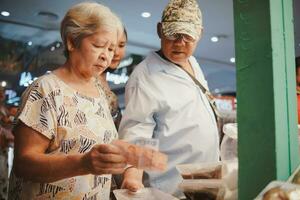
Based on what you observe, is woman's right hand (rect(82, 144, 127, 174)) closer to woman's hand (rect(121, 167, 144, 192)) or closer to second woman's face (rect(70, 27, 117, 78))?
woman's hand (rect(121, 167, 144, 192))

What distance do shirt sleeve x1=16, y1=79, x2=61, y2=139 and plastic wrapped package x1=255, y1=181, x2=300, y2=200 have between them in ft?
2.23

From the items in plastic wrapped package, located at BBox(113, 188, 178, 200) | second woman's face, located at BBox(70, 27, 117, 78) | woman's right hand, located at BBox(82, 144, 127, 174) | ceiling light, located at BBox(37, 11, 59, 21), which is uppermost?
ceiling light, located at BBox(37, 11, 59, 21)

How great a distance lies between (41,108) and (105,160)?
0.37m

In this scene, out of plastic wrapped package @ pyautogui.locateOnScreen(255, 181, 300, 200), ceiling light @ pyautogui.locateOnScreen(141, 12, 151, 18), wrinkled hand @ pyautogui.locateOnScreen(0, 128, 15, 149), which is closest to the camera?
plastic wrapped package @ pyautogui.locateOnScreen(255, 181, 300, 200)

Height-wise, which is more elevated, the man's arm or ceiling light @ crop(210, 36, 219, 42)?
ceiling light @ crop(210, 36, 219, 42)

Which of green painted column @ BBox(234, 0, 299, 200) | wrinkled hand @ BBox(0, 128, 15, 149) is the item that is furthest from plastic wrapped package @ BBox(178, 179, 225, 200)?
wrinkled hand @ BBox(0, 128, 15, 149)

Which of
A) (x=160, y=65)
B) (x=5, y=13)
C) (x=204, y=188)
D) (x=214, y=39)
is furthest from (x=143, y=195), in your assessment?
(x=214, y=39)

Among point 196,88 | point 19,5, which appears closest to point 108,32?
point 196,88

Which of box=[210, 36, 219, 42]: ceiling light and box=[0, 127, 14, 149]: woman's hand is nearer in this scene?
box=[0, 127, 14, 149]: woman's hand

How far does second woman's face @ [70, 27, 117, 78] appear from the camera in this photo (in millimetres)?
1278

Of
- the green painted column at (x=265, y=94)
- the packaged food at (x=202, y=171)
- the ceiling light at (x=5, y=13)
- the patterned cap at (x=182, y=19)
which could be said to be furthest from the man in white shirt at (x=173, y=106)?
the ceiling light at (x=5, y=13)

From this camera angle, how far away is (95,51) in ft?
4.21

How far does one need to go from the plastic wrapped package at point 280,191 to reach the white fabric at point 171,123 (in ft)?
2.50

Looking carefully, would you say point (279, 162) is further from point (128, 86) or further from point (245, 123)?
point (128, 86)
